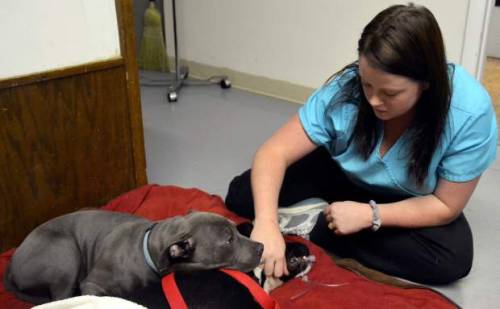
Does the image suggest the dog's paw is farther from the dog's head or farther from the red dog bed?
the red dog bed

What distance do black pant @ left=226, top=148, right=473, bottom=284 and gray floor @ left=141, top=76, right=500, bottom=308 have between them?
9 cm

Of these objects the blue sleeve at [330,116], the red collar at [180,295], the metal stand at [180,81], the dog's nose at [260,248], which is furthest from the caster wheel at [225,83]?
the red collar at [180,295]

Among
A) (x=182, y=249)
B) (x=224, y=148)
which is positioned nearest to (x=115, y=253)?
(x=182, y=249)

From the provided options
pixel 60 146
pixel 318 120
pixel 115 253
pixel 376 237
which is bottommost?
pixel 376 237

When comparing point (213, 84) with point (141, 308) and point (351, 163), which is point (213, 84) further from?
point (141, 308)

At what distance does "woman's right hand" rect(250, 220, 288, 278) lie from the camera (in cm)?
124

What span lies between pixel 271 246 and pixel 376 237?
42cm

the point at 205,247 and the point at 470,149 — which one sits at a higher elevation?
the point at 470,149

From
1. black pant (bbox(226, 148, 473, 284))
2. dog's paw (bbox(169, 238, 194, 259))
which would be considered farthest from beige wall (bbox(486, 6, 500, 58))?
dog's paw (bbox(169, 238, 194, 259))

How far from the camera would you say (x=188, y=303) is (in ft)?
3.33

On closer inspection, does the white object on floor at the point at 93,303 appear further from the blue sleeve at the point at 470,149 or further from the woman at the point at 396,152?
the blue sleeve at the point at 470,149

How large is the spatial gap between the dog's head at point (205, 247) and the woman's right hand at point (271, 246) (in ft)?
0.16

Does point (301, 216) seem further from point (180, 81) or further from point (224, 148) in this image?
point (180, 81)

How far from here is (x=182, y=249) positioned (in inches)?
43.7
